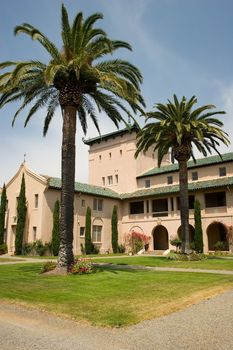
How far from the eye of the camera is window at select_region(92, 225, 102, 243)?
40.8m

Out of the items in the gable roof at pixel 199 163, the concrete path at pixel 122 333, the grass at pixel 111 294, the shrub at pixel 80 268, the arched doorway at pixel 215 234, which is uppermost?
the gable roof at pixel 199 163

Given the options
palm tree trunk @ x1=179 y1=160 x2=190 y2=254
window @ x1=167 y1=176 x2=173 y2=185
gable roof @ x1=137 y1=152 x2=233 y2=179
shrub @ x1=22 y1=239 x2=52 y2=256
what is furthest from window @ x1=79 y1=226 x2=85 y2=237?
palm tree trunk @ x1=179 y1=160 x2=190 y2=254

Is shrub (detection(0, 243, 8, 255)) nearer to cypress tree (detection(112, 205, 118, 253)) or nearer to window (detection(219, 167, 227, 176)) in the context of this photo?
cypress tree (detection(112, 205, 118, 253))

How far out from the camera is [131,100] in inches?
677

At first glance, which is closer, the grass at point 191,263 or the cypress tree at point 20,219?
the grass at point 191,263

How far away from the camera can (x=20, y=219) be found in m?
36.1

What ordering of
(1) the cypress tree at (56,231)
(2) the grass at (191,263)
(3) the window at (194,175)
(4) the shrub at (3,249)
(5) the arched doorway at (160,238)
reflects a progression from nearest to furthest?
(2) the grass at (191,263) < (1) the cypress tree at (56,231) < (4) the shrub at (3,249) < (3) the window at (194,175) < (5) the arched doorway at (160,238)

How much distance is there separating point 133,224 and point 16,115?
91.5 ft

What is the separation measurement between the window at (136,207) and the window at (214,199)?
925 cm

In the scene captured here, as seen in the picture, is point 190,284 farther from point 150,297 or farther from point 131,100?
point 131,100

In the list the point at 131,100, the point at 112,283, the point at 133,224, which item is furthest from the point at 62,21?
the point at 133,224

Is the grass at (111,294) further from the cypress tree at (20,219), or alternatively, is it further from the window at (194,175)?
the window at (194,175)

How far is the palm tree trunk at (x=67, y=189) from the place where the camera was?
16.7 meters

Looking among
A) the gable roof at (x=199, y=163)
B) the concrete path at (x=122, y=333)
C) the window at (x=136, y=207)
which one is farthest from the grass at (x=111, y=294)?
the window at (x=136, y=207)
